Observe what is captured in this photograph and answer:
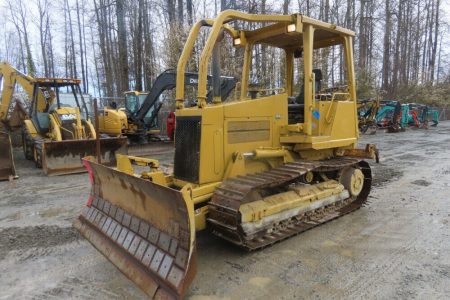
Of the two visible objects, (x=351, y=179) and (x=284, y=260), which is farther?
(x=351, y=179)

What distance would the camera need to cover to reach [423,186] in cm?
720

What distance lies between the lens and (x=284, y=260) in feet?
12.9

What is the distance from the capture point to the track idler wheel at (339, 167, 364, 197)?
18.5ft

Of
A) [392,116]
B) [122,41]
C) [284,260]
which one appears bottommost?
[284,260]

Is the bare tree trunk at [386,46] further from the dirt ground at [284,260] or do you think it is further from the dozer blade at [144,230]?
the dozer blade at [144,230]

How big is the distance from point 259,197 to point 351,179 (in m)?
2.07

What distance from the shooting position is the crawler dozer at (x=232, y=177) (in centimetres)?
340

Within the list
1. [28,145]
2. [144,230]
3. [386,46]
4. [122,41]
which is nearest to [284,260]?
[144,230]

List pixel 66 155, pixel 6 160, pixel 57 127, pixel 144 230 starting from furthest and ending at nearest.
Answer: pixel 57 127 < pixel 66 155 < pixel 6 160 < pixel 144 230

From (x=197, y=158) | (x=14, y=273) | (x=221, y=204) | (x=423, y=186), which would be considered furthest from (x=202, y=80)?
(x=423, y=186)

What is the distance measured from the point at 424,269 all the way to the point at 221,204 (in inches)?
85.3

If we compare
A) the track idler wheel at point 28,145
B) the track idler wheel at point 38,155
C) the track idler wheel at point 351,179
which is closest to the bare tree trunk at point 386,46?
the track idler wheel at point 351,179

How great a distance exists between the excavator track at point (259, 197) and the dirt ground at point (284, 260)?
0.46ft

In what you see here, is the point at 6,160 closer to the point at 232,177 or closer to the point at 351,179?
the point at 232,177
